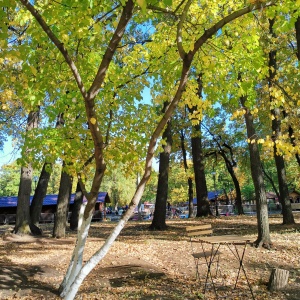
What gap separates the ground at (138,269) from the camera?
18.3ft

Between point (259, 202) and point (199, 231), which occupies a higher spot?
point (259, 202)

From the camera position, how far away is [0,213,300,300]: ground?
5.57 metres

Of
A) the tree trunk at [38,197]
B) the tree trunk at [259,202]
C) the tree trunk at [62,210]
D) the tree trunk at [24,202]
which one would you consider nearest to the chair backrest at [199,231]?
the tree trunk at [259,202]

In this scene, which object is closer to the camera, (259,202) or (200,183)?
(259,202)

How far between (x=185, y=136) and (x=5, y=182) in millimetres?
45423

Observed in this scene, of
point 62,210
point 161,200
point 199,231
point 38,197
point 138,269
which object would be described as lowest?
point 138,269

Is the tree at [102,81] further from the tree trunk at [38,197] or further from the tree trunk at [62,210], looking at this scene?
the tree trunk at [38,197]

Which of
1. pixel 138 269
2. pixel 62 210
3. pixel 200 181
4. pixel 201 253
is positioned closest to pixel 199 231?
pixel 201 253

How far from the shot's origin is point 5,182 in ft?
201

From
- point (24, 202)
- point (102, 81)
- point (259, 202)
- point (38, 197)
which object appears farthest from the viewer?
→ point (38, 197)

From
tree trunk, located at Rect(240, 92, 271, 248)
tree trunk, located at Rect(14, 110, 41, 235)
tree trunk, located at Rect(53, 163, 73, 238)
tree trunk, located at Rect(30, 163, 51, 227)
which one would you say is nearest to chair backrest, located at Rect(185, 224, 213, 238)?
tree trunk, located at Rect(240, 92, 271, 248)

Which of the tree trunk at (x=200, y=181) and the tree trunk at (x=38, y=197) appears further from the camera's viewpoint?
the tree trunk at (x=200, y=181)

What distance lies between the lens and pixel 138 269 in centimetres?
717

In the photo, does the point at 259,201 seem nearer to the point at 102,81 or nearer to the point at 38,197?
the point at 102,81
